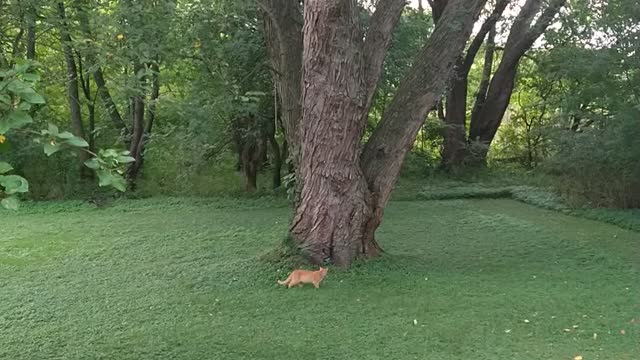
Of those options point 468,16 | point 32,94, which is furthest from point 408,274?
point 32,94

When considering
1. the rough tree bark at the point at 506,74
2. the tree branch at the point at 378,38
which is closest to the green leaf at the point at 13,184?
the tree branch at the point at 378,38

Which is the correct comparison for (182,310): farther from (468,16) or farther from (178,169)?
(178,169)

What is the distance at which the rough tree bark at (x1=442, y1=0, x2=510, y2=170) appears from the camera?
11422 mm

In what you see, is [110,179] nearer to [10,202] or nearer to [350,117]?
[10,202]

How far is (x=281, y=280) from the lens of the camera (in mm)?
4836

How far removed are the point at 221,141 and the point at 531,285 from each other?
5602 mm

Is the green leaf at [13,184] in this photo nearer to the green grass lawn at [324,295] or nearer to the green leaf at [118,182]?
the green leaf at [118,182]

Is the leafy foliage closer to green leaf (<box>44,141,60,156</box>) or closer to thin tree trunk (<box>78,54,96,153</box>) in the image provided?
green leaf (<box>44,141,60,156</box>)

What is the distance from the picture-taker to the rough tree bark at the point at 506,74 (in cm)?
1093

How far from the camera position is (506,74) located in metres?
11.7

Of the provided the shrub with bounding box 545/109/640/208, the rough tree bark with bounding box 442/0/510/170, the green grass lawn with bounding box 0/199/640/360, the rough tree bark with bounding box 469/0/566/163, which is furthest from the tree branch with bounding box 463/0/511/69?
the green grass lawn with bounding box 0/199/640/360

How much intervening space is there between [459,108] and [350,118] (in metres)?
7.50

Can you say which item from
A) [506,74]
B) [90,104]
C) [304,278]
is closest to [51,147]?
[304,278]

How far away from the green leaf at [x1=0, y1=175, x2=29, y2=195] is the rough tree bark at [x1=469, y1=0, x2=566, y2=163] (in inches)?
406
